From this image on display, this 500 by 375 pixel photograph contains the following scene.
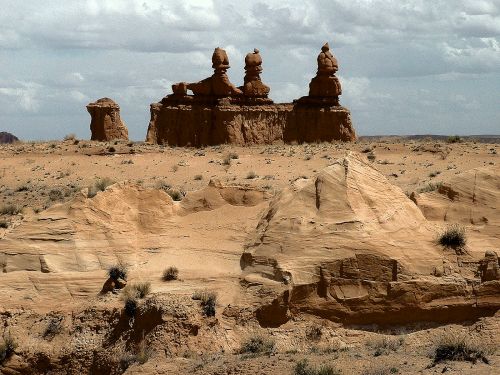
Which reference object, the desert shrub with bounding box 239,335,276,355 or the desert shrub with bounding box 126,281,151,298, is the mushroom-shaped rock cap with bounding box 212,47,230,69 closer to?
the desert shrub with bounding box 126,281,151,298

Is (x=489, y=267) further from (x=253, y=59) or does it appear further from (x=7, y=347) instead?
(x=253, y=59)

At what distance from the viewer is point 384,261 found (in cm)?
1393

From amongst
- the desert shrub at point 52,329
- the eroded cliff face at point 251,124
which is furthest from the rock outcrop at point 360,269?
the eroded cliff face at point 251,124

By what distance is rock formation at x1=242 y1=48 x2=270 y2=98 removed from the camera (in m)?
48.4

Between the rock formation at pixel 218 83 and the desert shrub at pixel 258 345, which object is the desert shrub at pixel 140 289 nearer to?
the desert shrub at pixel 258 345

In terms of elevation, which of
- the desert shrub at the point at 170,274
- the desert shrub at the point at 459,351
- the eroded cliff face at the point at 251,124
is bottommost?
the desert shrub at the point at 459,351

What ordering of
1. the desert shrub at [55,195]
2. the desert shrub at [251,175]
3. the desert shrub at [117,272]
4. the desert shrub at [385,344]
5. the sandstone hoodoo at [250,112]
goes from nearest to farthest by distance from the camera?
the desert shrub at [385,344] → the desert shrub at [117,272] → the desert shrub at [55,195] → the desert shrub at [251,175] → the sandstone hoodoo at [250,112]

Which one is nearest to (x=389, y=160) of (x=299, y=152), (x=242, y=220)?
(x=299, y=152)

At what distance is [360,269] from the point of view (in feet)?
45.8

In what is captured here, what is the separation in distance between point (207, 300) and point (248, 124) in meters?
34.3

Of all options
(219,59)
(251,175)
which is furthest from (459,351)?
(219,59)

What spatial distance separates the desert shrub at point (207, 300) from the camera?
44.9ft

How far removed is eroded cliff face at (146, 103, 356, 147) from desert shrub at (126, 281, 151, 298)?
107ft

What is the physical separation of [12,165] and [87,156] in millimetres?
3364
